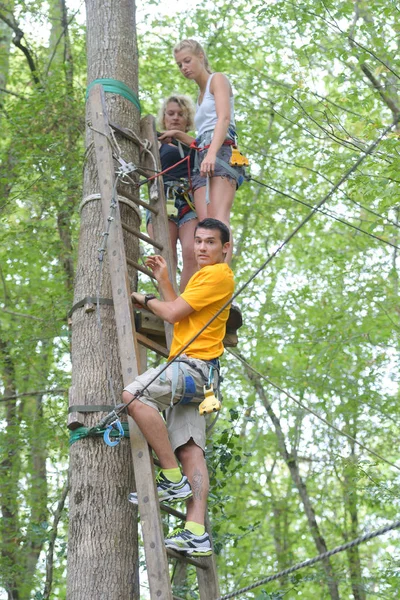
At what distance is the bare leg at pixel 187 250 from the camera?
15.8ft

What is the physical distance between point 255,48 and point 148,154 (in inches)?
269

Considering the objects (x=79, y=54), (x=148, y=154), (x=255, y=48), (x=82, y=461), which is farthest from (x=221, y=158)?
(x=255, y=48)

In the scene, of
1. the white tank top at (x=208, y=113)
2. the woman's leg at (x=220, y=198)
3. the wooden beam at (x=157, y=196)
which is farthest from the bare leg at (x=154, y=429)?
the white tank top at (x=208, y=113)

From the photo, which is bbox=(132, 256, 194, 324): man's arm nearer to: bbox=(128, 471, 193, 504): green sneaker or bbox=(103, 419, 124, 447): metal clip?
bbox=(103, 419, 124, 447): metal clip

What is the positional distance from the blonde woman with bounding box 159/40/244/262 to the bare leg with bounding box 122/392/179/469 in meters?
1.26

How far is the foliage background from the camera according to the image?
8.40 meters

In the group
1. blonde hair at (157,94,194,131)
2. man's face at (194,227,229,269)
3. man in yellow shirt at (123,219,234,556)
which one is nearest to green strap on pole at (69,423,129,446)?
man in yellow shirt at (123,219,234,556)

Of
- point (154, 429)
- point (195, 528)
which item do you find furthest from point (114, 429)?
point (195, 528)

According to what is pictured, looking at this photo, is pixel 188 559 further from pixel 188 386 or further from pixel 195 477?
pixel 188 386

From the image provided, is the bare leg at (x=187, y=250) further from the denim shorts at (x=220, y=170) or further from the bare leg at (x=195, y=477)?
the bare leg at (x=195, y=477)

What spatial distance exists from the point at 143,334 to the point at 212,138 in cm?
122

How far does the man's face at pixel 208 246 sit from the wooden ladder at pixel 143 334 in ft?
1.37

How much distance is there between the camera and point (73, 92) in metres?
8.32

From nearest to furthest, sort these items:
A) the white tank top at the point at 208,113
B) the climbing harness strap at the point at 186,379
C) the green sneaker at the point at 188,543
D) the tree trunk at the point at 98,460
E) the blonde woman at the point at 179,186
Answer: the green sneaker at the point at 188,543 < the tree trunk at the point at 98,460 < the climbing harness strap at the point at 186,379 < the white tank top at the point at 208,113 < the blonde woman at the point at 179,186
